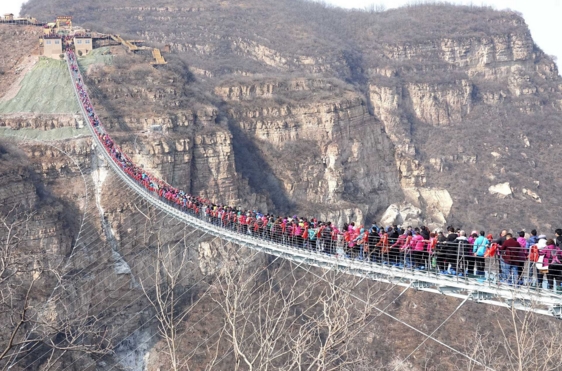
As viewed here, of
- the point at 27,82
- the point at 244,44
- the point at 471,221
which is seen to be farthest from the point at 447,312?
the point at 244,44

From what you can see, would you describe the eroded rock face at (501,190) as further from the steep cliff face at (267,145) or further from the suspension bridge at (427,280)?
the suspension bridge at (427,280)

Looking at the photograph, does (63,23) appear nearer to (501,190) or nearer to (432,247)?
(501,190)

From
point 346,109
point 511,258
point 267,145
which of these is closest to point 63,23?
point 267,145

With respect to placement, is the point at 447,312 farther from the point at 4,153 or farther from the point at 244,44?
the point at 244,44

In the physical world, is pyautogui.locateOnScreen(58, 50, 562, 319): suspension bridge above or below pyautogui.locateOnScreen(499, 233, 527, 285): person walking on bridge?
below

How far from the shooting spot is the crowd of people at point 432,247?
27.9 meters

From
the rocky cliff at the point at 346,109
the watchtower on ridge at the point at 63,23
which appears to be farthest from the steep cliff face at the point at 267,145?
the watchtower on ridge at the point at 63,23

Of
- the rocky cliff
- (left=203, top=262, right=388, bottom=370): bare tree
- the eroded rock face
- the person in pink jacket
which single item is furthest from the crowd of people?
the eroded rock face

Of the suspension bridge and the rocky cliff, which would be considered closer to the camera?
the suspension bridge

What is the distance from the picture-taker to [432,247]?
30.8 meters

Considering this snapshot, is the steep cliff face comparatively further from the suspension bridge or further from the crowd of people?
the crowd of people

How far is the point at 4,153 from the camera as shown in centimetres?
6241

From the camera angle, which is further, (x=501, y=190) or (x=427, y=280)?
(x=501, y=190)

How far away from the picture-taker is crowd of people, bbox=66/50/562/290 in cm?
2792
